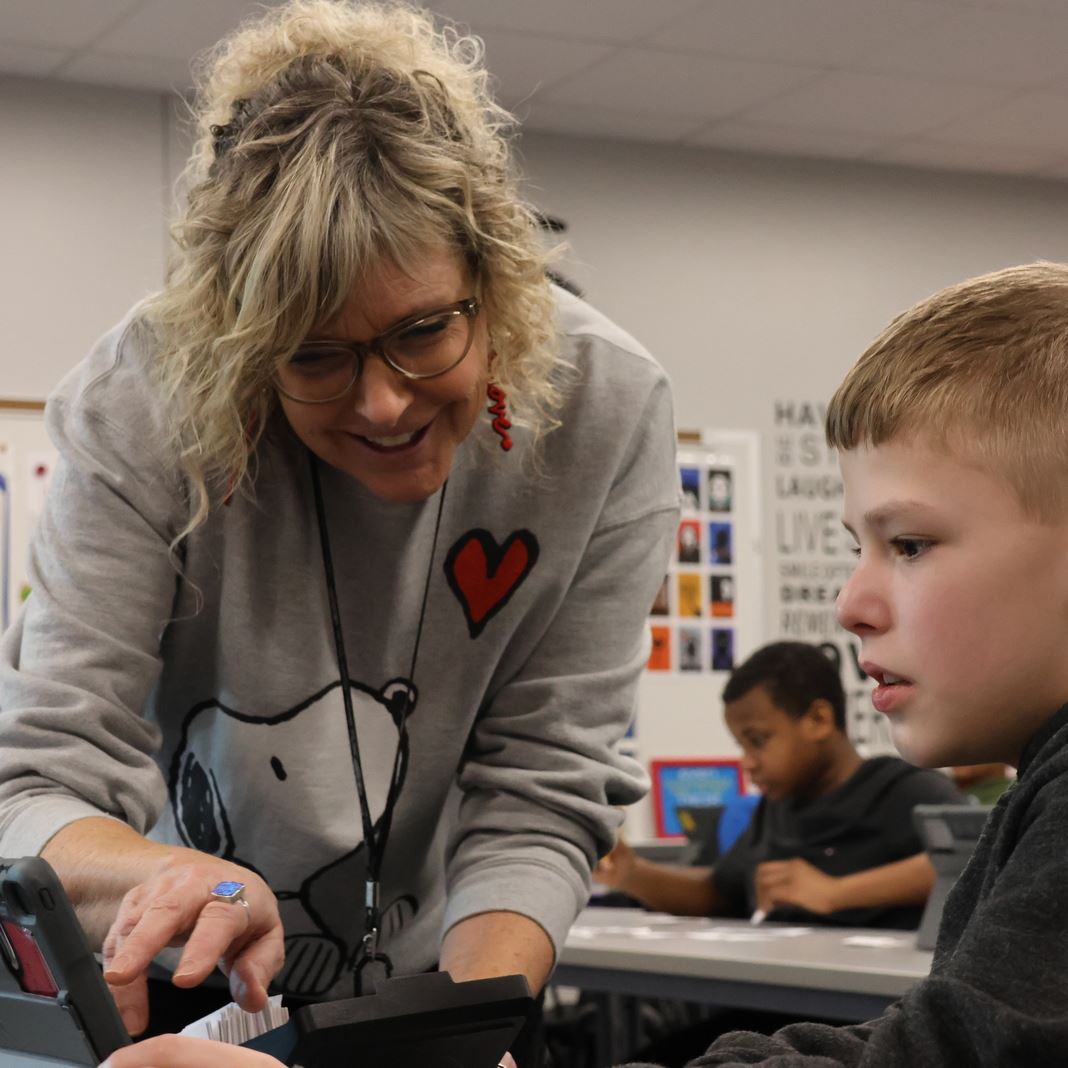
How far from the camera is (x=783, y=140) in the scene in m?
5.40

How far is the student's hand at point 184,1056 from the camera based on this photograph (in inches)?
28.9

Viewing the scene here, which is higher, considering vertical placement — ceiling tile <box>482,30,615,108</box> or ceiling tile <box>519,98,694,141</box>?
ceiling tile <box>482,30,615,108</box>

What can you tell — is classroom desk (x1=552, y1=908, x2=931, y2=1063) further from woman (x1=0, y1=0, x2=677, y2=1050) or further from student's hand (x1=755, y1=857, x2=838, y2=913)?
woman (x1=0, y1=0, x2=677, y2=1050)

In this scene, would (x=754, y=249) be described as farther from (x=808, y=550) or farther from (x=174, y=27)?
(x=174, y=27)

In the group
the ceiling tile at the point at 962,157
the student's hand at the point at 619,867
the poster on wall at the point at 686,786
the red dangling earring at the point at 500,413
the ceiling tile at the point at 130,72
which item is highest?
the ceiling tile at the point at 130,72

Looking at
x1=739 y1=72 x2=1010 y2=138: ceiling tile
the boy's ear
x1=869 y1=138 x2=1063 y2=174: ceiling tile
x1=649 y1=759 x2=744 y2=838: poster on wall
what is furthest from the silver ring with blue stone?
x1=869 y1=138 x2=1063 y2=174: ceiling tile

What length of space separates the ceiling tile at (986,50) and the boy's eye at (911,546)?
3.82 meters

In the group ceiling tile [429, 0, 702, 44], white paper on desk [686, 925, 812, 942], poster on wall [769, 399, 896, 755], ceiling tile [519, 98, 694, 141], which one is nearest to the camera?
white paper on desk [686, 925, 812, 942]

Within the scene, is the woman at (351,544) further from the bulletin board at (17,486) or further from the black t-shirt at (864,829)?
the bulletin board at (17,486)

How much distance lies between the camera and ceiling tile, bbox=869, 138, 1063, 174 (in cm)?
553

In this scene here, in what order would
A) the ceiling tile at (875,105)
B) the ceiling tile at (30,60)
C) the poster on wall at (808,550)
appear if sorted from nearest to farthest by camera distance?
1. the ceiling tile at (30,60)
2. the ceiling tile at (875,105)
3. the poster on wall at (808,550)

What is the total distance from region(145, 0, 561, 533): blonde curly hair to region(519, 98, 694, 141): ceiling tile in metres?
3.70

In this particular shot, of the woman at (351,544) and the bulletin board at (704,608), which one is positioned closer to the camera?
the woman at (351,544)

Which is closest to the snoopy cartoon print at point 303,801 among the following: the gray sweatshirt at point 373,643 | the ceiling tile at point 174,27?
the gray sweatshirt at point 373,643
